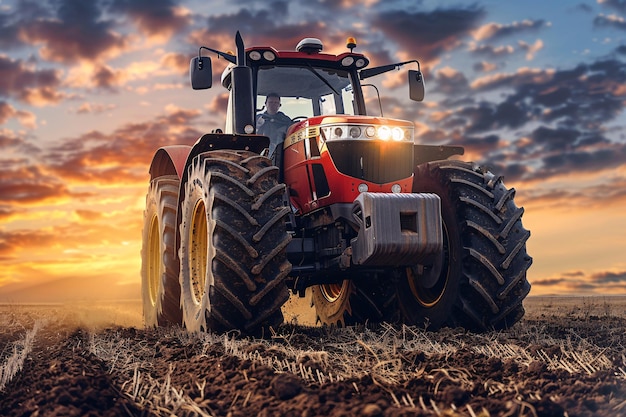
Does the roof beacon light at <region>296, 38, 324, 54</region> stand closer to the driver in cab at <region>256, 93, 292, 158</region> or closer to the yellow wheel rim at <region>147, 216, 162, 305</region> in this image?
the driver in cab at <region>256, 93, 292, 158</region>

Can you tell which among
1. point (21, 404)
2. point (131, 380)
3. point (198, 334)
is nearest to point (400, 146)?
point (198, 334)

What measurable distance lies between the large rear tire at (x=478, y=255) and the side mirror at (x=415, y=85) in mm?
1298

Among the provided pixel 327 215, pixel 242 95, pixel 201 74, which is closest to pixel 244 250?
pixel 327 215

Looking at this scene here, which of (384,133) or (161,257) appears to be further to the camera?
(161,257)

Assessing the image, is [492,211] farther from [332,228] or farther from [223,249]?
[223,249]

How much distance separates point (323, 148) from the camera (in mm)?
6719

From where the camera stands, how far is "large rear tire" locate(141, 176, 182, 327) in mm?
7906

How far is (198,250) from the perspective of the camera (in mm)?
6902

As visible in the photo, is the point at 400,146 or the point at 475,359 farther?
the point at 400,146

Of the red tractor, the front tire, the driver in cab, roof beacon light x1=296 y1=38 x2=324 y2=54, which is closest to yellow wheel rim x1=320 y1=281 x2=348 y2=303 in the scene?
the front tire

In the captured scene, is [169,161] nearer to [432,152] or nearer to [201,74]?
[201,74]

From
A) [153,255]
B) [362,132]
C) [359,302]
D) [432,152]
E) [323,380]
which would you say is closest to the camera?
[323,380]

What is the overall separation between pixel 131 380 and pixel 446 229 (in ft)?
11.8

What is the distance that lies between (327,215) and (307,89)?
6.63 feet
